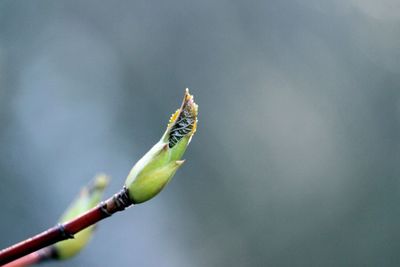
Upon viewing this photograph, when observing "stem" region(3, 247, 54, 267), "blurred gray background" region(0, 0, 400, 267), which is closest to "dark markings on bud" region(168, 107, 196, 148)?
"stem" region(3, 247, 54, 267)

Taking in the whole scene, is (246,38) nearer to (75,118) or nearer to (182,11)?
(182,11)

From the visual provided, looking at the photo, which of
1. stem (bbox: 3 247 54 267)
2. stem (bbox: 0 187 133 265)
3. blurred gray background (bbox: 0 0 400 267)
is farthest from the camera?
blurred gray background (bbox: 0 0 400 267)

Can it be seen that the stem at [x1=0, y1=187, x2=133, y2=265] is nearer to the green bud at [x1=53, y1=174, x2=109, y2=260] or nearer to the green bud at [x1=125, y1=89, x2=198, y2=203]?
the green bud at [x1=125, y1=89, x2=198, y2=203]

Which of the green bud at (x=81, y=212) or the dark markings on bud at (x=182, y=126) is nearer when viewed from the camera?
the dark markings on bud at (x=182, y=126)

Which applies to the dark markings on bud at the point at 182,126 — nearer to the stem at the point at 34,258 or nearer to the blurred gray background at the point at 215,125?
the stem at the point at 34,258

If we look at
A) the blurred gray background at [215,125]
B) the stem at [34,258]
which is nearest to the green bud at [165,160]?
the stem at [34,258]

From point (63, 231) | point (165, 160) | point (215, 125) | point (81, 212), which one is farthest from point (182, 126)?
point (215, 125)
